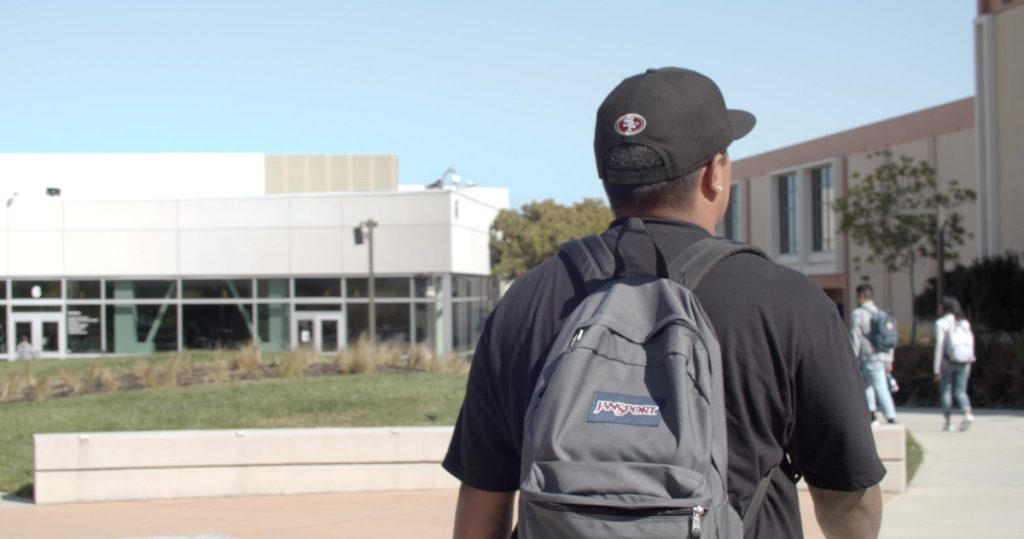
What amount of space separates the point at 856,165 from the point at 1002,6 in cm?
1966

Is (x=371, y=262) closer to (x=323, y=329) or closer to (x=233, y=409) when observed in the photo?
(x=323, y=329)

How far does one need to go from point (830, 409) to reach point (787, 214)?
55.9 meters

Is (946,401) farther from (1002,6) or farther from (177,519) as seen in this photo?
(1002,6)

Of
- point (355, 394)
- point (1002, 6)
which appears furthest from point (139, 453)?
point (1002, 6)

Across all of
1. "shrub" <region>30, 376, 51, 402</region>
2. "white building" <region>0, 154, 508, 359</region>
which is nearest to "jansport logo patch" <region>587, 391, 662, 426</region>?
"shrub" <region>30, 376, 51, 402</region>

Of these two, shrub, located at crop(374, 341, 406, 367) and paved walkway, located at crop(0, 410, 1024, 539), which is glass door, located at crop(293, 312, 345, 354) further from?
paved walkway, located at crop(0, 410, 1024, 539)

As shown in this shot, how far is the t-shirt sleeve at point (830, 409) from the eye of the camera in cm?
217

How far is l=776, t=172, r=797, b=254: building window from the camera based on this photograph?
2207 inches

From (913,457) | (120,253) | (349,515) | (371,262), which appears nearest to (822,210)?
(371,262)

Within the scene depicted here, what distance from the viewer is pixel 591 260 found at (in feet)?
7.61

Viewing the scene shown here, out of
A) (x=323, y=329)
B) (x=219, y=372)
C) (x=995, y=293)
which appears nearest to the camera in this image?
(x=219, y=372)

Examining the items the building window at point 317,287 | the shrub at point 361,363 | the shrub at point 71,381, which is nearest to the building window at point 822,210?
the building window at point 317,287

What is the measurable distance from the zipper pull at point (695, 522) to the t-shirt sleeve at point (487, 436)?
64 cm

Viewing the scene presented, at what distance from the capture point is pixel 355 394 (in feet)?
47.0
